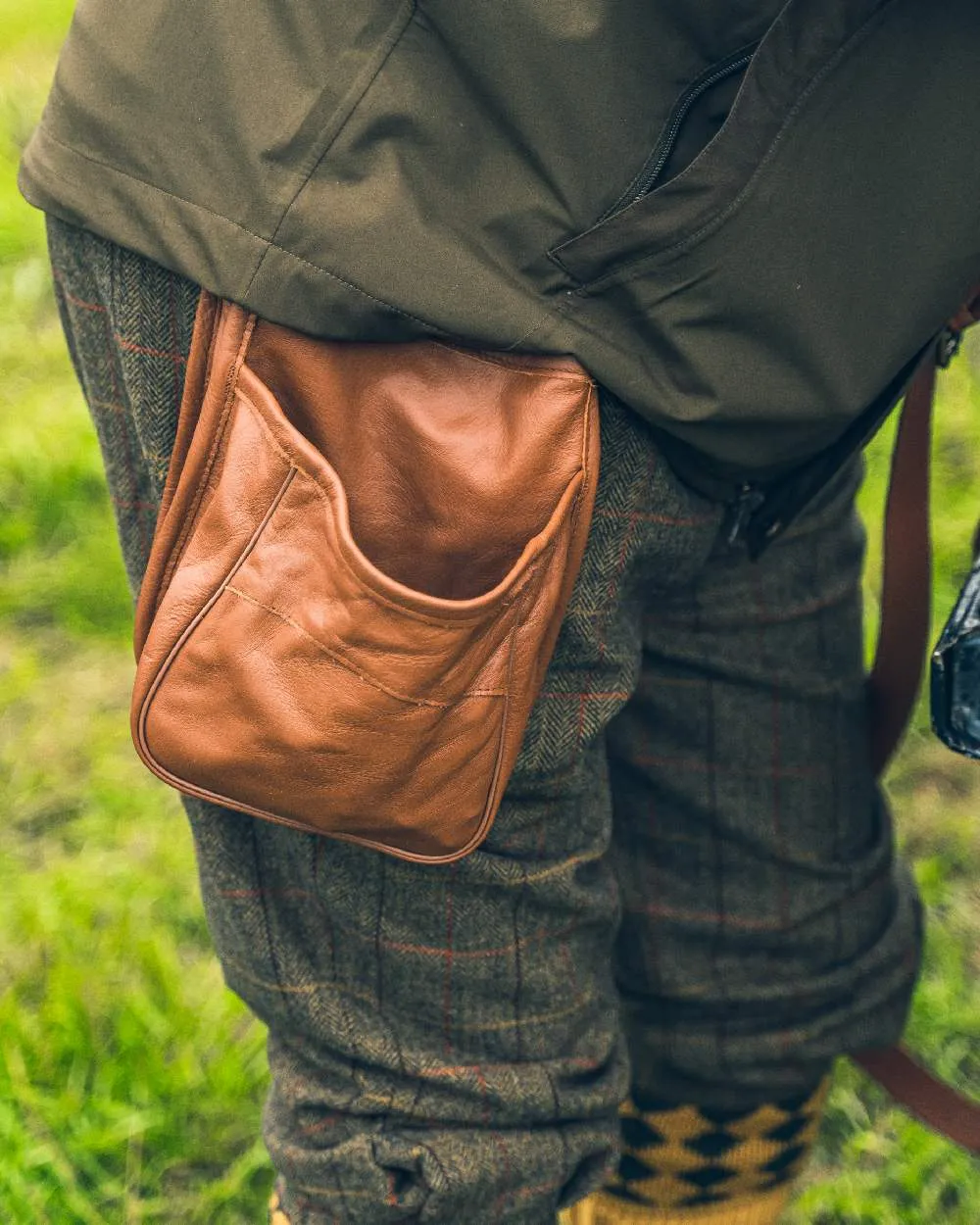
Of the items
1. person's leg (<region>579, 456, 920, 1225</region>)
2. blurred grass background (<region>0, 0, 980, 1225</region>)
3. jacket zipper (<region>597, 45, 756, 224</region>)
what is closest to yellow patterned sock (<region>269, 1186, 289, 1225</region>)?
person's leg (<region>579, 456, 920, 1225</region>)

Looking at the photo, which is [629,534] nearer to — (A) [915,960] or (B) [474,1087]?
(B) [474,1087]

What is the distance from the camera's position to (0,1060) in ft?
5.20

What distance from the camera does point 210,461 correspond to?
0.79m

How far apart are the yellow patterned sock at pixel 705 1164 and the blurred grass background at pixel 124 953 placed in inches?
10.7

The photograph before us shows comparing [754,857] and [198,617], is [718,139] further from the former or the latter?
[754,857]

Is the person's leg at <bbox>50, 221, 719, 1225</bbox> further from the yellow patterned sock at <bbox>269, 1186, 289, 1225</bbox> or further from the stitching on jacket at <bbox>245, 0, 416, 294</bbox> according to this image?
the stitching on jacket at <bbox>245, 0, 416, 294</bbox>

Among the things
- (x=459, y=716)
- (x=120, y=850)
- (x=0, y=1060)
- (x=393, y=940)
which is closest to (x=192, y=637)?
(x=459, y=716)

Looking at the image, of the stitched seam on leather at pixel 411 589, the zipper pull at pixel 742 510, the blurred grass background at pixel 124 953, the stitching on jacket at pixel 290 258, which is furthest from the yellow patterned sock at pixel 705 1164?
the stitching on jacket at pixel 290 258

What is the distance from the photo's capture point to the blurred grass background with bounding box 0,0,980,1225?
5.03ft

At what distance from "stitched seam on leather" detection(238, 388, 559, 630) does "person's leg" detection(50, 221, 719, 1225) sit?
9cm

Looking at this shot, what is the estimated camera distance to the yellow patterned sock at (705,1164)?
123cm

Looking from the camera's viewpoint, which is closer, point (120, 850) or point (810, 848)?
point (810, 848)

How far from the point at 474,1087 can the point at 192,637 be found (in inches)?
13.6

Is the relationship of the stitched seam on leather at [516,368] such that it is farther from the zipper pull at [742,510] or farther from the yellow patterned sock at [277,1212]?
the yellow patterned sock at [277,1212]
